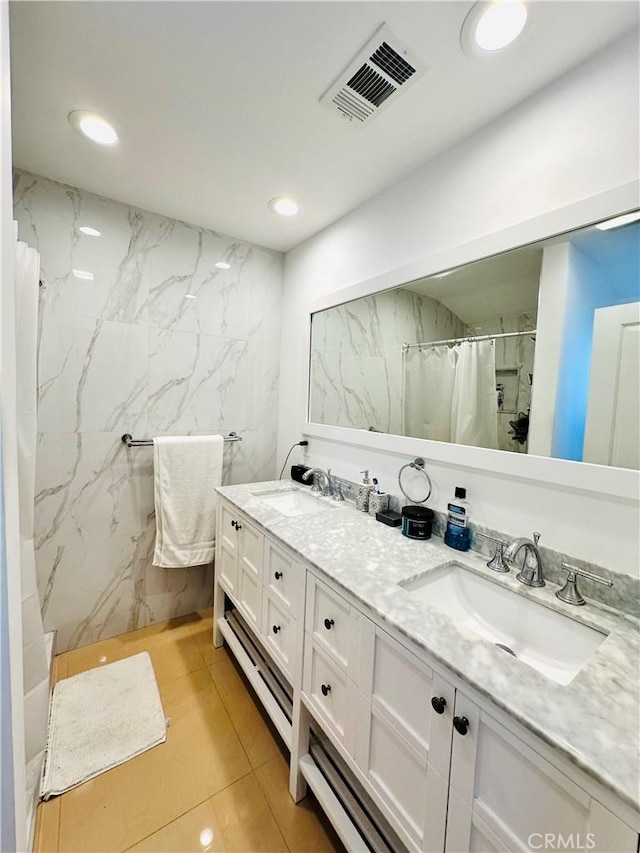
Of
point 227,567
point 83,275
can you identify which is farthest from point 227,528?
point 83,275

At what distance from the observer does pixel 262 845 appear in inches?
41.8

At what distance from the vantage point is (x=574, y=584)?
95cm

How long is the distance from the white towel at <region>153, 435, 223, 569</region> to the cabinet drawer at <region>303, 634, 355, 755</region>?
1115mm

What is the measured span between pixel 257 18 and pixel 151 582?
98.1 inches

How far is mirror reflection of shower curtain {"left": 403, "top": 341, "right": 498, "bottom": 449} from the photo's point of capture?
1.24 meters

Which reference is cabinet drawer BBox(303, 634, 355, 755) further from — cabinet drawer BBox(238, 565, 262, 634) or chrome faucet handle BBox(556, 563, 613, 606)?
chrome faucet handle BBox(556, 563, 613, 606)

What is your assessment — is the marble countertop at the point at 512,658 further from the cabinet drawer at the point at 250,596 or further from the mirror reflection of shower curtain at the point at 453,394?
the mirror reflection of shower curtain at the point at 453,394

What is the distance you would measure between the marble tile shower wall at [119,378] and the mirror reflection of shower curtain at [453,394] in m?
1.21

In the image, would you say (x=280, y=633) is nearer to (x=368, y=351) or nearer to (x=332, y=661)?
(x=332, y=661)

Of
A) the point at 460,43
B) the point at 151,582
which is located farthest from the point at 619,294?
the point at 151,582

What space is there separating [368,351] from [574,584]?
4.17 feet

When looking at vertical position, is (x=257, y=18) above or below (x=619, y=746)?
above

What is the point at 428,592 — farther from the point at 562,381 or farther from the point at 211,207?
the point at 211,207

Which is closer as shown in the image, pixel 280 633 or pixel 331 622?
pixel 331 622
